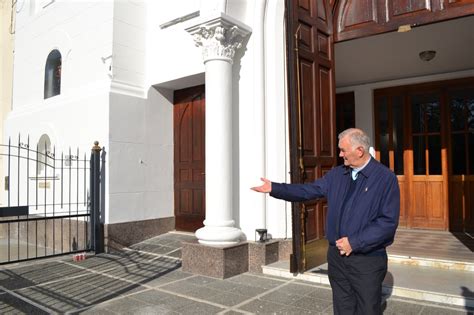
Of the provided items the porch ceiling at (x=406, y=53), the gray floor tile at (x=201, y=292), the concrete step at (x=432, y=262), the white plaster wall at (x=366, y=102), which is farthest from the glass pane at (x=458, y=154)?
the gray floor tile at (x=201, y=292)

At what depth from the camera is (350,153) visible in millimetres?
2582

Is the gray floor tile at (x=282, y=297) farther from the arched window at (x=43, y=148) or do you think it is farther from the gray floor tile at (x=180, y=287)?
the arched window at (x=43, y=148)

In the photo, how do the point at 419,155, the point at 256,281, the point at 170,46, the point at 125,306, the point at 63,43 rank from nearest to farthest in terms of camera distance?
the point at 125,306 < the point at 256,281 < the point at 170,46 < the point at 419,155 < the point at 63,43

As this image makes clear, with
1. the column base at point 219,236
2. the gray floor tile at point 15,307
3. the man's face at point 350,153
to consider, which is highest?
the man's face at point 350,153

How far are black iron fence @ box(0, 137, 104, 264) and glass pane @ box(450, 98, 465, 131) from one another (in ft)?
21.9

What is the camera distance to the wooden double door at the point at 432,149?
7582 millimetres

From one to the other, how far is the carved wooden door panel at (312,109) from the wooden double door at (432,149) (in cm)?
308

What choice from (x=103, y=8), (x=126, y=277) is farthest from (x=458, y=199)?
(x=103, y=8)

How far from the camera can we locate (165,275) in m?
5.34

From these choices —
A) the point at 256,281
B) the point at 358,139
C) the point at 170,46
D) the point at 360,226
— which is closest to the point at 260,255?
the point at 256,281

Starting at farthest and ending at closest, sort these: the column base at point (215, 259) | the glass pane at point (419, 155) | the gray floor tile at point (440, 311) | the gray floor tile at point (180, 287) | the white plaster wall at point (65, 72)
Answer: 1. the glass pane at point (419, 155)
2. the white plaster wall at point (65, 72)
3. the column base at point (215, 259)
4. the gray floor tile at point (180, 287)
5. the gray floor tile at point (440, 311)

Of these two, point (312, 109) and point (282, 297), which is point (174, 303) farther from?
point (312, 109)

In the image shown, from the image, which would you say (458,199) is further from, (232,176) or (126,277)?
(126,277)

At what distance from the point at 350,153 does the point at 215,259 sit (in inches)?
121
